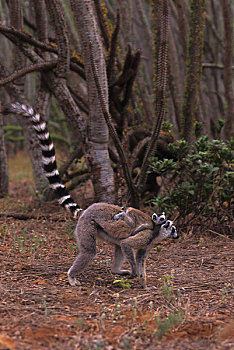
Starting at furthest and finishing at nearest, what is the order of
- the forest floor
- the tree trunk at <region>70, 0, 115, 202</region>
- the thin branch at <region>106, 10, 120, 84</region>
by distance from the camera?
the thin branch at <region>106, 10, 120, 84</region>, the tree trunk at <region>70, 0, 115, 202</region>, the forest floor

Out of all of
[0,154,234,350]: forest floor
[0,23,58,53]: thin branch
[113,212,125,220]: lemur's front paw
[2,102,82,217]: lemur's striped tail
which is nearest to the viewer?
[0,154,234,350]: forest floor

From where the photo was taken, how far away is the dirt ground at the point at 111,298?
311 centimetres

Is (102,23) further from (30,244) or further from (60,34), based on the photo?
(30,244)

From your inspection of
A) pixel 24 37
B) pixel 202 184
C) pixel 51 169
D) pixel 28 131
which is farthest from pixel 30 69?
pixel 202 184

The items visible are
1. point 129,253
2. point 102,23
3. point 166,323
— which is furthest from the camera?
point 102,23

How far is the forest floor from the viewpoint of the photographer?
3.11 m

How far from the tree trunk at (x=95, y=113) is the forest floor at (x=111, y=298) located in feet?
3.00

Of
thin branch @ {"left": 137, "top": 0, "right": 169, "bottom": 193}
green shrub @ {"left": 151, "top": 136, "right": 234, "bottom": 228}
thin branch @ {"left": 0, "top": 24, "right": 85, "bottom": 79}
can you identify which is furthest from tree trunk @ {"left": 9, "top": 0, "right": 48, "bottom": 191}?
green shrub @ {"left": 151, "top": 136, "right": 234, "bottom": 228}

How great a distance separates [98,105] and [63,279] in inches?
124

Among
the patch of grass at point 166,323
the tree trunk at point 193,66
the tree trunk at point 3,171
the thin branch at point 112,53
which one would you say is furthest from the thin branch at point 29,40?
the patch of grass at point 166,323

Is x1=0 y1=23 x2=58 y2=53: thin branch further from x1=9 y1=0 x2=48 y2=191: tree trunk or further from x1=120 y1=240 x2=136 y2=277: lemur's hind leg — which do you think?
x1=120 y1=240 x2=136 y2=277: lemur's hind leg

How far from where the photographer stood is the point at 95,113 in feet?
23.0

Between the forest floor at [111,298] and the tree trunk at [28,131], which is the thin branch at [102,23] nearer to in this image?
the tree trunk at [28,131]

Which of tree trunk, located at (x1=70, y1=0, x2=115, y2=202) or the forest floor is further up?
tree trunk, located at (x1=70, y1=0, x2=115, y2=202)
